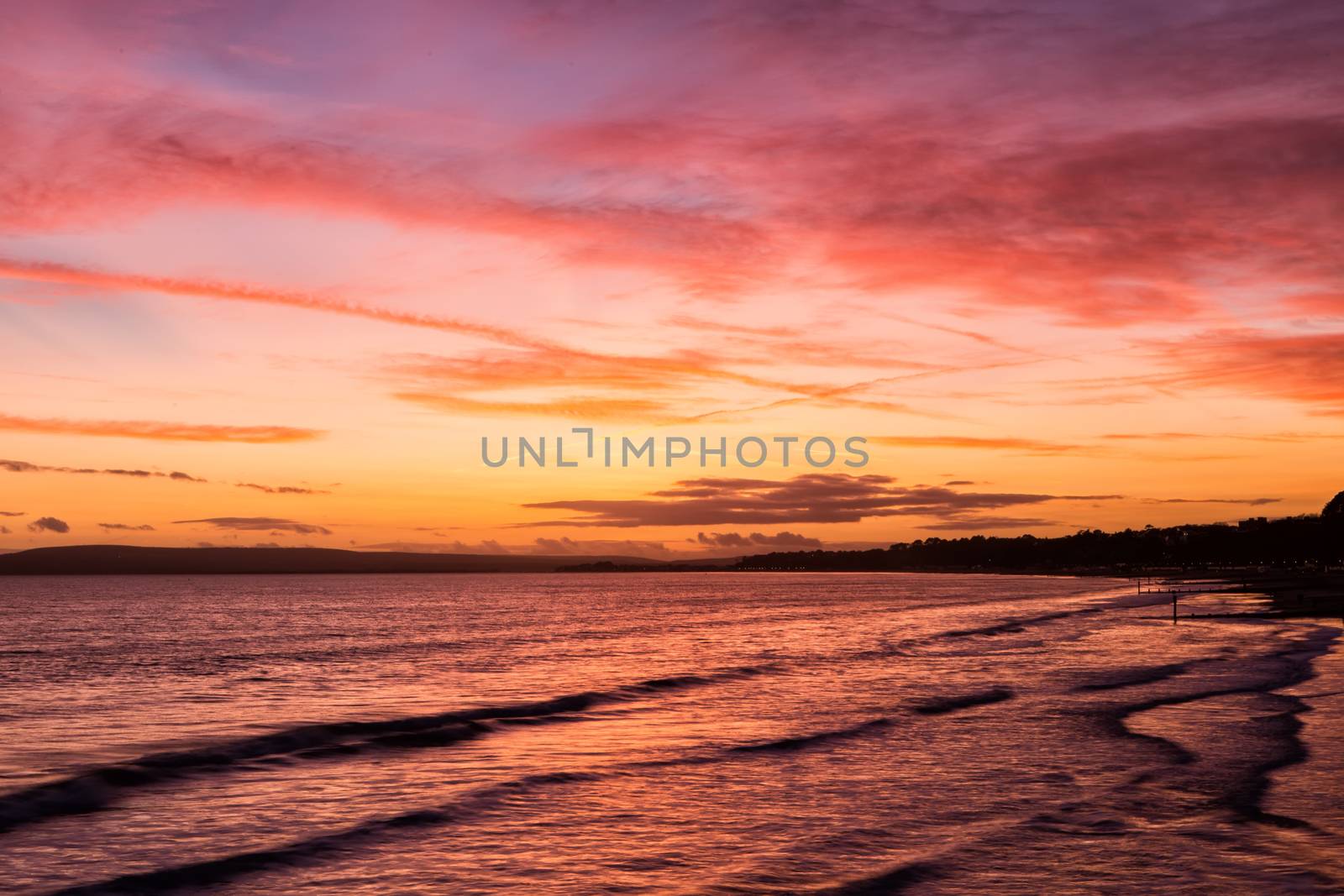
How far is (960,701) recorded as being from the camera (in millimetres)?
41875

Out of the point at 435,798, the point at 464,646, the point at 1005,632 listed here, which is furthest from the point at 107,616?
the point at 435,798

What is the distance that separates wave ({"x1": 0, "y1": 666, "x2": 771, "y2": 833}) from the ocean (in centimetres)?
14

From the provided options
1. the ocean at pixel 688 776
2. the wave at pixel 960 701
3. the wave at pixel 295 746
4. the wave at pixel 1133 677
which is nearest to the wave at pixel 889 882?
the ocean at pixel 688 776

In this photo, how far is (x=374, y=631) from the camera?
341ft

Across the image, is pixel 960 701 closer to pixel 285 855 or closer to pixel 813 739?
pixel 813 739

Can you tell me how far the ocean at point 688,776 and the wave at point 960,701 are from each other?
0.32 metres

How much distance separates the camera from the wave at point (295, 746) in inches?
986

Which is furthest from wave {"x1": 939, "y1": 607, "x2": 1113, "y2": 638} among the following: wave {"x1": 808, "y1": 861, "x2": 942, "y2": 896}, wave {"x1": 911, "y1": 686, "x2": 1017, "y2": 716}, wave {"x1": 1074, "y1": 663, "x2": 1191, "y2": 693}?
wave {"x1": 808, "y1": 861, "x2": 942, "y2": 896}

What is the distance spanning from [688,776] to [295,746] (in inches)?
541

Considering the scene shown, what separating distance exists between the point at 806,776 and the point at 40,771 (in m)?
19.9

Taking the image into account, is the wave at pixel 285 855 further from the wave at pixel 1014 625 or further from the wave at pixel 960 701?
the wave at pixel 1014 625

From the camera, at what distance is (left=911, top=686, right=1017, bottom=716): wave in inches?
1553

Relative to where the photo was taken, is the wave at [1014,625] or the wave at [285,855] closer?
the wave at [285,855]

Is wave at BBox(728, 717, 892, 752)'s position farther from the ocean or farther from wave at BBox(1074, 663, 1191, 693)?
wave at BBox(1074, 663, 1191, 693)
